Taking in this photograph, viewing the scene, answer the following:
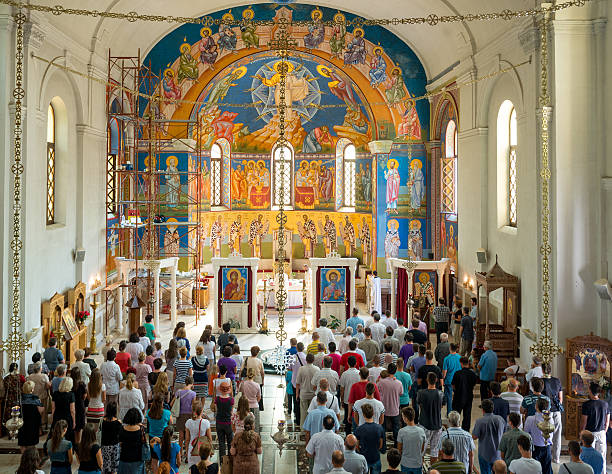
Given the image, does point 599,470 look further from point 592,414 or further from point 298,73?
point 298,73

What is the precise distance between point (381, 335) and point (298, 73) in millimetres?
15044

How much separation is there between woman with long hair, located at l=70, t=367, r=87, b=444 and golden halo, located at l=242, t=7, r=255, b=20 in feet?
49.8

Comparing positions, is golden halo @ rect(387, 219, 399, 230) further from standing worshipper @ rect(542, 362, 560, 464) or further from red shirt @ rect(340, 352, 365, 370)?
standing worshipper @ rect(542, 362, 560, 464)

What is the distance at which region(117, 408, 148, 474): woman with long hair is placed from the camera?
26.4ft

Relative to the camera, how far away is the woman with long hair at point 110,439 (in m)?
8.36

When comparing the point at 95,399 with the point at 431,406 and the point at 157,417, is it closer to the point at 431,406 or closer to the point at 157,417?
the point at 157,417

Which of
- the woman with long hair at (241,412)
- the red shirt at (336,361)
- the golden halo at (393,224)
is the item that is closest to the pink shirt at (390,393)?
the red shirt at (336,361)

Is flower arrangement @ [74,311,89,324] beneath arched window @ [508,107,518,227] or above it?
beneath

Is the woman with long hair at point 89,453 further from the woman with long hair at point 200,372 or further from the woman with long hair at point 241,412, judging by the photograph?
the woman with long hair at point 200,372

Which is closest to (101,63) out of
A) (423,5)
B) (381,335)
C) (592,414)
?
(423,5)

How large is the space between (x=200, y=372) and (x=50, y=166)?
8.01m

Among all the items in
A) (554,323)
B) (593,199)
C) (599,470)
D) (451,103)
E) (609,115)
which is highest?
(451,103)

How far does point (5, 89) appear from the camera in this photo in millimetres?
12734

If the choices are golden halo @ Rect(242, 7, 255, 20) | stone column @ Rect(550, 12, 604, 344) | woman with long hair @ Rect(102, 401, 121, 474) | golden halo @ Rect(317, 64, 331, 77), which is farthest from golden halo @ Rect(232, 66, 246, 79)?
woman with long hair @ Rect(102, 401, 121, 474)
